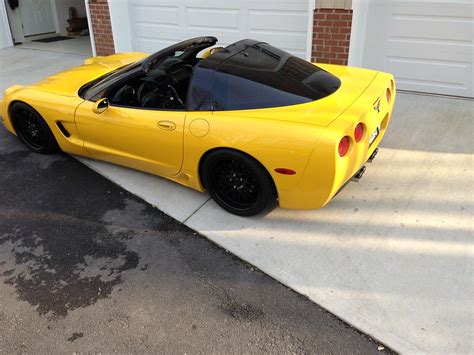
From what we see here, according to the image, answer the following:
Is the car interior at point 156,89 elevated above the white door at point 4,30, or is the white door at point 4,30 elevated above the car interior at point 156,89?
the car interior at point 156,89

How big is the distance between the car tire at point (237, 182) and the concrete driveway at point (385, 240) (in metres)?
0.12

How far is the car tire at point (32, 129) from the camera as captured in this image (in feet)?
14.3

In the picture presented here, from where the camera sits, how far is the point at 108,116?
3.77 meters

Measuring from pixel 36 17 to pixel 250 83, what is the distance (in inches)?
401

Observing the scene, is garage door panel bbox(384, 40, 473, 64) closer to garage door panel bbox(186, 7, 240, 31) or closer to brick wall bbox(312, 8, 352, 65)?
brick wall bbox(312, 8, 352, 65)

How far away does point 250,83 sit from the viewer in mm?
3250

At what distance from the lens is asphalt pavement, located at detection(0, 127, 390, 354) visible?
2.44 metres

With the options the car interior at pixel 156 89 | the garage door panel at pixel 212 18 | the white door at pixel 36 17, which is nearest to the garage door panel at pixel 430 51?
the garage door panel at pixel 212 18

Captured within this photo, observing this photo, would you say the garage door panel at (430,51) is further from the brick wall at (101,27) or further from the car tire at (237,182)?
the brick wall at (101,27)

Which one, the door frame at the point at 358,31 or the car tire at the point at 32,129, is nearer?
the car tire at the point at 32,129

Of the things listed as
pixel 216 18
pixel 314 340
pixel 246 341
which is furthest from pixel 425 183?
pixel 216 18

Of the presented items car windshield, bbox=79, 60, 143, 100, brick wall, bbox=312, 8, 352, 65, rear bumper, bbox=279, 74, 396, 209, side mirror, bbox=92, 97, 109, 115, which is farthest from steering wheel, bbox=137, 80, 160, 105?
brick wall, bbox=312, 8, 352, 65

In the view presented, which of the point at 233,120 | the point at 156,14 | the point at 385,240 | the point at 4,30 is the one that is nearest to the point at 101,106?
the point at 233,120

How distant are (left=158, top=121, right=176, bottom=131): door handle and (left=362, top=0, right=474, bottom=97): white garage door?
3883mm
